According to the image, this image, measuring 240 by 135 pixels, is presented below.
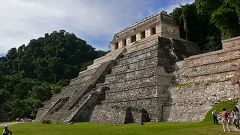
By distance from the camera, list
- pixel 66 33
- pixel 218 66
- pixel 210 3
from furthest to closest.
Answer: pixel 66 33 → pixel 210 3 → pixel 218 66

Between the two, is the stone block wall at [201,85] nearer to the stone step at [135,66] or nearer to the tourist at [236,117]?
the stone step at [135,66]

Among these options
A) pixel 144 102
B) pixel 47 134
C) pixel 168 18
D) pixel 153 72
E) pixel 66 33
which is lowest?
pixel 47 134

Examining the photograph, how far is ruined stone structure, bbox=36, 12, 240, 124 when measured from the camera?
2377 cm

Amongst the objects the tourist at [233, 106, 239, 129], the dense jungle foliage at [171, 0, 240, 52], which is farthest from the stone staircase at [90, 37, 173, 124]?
the tourist at [233, 106, 239, 129]

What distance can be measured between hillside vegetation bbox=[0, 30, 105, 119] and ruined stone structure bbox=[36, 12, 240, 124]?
89.9 feet

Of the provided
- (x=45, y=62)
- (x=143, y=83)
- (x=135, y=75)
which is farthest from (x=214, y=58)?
(x=45, y=62)

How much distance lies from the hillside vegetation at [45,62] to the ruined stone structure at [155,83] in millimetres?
27393

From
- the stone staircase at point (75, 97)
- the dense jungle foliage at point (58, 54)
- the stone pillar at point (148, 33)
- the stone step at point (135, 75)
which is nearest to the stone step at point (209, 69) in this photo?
the stone step at point (135, 75)

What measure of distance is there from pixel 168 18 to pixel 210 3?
430cm

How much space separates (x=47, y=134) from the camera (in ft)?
69.3

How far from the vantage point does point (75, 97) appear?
32.6 m

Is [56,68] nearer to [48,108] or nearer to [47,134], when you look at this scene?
[48,108]

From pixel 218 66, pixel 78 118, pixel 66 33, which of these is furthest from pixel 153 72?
pixel 66 33

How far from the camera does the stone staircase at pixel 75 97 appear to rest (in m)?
30.1
